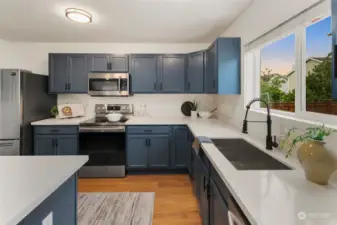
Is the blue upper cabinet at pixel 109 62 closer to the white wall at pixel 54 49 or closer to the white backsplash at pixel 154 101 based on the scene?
the white wall at pixel 54 49

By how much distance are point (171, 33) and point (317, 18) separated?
239 cm

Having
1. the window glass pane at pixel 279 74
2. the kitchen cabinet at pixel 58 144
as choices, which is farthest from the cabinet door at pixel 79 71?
the window glass pane at pixel 279 74

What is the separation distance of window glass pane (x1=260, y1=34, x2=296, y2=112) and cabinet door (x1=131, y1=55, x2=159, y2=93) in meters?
1.93

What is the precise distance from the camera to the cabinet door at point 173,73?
4.14m

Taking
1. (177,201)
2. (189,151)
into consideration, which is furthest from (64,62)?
(177,201)

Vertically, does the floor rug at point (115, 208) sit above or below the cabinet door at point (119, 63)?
below

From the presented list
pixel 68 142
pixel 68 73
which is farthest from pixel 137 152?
pixel 68 73

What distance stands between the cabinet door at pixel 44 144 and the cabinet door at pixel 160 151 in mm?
1552

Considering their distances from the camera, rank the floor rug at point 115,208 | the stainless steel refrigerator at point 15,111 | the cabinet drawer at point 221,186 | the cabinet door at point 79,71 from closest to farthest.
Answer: the cabinet drawer at point 221,186 → the floor rug at point 115,208 → the stainless steel refrigerator at point 15,111 → the cabinet door at point 79,71

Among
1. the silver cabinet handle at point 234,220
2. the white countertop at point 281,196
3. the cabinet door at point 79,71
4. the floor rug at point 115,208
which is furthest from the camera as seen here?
the cabinet door at point 79,71

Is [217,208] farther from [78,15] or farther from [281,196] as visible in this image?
[78,15]

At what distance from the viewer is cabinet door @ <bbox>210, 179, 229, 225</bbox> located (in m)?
1.38

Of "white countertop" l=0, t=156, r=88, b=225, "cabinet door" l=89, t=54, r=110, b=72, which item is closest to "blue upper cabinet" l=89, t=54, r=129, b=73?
"cabinet door" l=89, t=54, r=110, b=72

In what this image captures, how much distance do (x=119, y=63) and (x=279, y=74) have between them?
269cm
